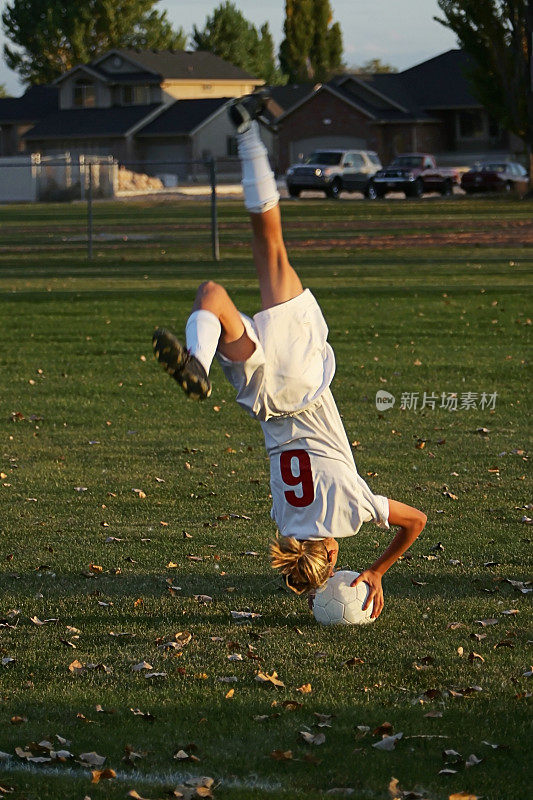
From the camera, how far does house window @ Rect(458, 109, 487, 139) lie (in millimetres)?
75938

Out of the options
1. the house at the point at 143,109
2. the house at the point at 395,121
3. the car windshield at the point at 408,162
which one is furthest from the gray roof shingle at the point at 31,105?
the car windshield at the point at 408,162

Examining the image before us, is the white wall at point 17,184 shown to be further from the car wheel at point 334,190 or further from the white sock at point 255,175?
the white sock at point 255,175

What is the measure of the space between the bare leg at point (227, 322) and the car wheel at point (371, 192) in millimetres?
49736

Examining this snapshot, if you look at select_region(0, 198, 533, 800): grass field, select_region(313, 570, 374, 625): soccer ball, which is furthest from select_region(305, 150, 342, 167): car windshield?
select_region(313, 570, 374, 625): soccer ball

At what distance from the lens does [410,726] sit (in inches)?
202

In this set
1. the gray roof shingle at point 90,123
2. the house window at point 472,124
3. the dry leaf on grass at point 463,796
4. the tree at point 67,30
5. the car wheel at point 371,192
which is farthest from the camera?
the tree at point 67,30

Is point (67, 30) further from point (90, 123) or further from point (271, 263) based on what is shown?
point (271, 263)

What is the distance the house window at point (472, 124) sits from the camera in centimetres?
7594

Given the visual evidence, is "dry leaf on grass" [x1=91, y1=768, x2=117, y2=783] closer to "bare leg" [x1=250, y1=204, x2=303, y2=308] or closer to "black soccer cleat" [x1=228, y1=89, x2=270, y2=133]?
"bare leg" [x1=250, y1=204, x2=303, y2=308]

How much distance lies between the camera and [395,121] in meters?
74.1

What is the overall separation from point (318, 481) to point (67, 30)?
101 meters

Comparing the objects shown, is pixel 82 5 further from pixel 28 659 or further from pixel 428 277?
pixel 28 659

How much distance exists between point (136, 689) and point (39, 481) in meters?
4.64

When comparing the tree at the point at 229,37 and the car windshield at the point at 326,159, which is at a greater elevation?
the tree at the point at 229,37
